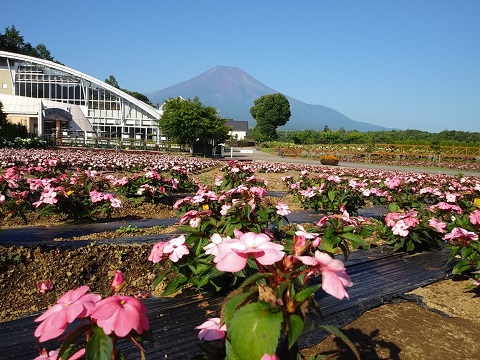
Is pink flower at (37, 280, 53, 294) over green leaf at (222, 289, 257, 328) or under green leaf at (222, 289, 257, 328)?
under

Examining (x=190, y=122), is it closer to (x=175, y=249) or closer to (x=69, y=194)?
(x=69, y=194)

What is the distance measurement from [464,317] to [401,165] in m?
28.6

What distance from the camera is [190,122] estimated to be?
25.2 m

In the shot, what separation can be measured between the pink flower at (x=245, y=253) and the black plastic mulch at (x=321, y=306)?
1.03 metres

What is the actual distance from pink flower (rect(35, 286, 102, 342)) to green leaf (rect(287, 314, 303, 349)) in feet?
1.50

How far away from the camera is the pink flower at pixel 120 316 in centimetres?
85

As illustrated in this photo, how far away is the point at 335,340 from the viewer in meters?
2.23

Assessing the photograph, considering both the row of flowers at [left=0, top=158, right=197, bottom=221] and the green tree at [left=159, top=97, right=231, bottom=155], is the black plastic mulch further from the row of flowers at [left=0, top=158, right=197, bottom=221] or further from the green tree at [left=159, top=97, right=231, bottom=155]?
the green tree at [left=159, top=97, right=231, bottom=155]

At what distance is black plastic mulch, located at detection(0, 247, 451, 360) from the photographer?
208 centimetres

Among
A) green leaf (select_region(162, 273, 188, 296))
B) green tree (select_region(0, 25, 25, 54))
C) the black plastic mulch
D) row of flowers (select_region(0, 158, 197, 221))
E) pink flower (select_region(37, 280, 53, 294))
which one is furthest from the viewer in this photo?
green tree (select_region(0, 25, 25, 54))

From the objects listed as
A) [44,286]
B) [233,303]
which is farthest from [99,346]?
[44,286]

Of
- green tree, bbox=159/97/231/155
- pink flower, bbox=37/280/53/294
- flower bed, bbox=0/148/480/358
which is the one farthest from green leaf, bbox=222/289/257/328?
green tree, bbox=159/97/231/155

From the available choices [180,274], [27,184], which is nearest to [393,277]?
[180,274]

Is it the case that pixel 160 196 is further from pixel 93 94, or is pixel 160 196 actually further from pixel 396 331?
pixel 93 94
